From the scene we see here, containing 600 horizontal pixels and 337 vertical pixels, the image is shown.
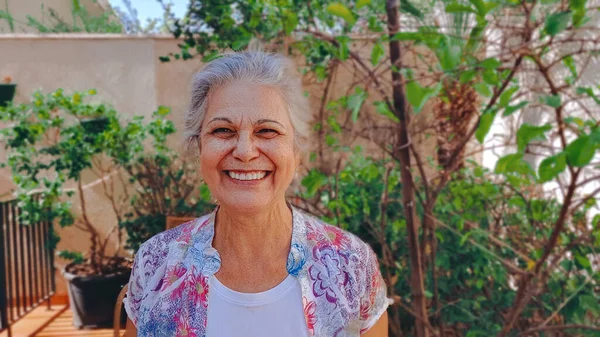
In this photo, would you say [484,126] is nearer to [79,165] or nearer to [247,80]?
[247,80]

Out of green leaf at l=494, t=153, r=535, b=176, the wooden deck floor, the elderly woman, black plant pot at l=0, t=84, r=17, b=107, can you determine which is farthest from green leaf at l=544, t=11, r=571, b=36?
black plant pot at l=0, t=84, r=17, b=107

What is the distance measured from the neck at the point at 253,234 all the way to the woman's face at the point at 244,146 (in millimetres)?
84

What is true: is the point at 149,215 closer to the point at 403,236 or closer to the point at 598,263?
the point at 403,236

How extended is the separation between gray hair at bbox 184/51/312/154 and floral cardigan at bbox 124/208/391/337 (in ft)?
0.78

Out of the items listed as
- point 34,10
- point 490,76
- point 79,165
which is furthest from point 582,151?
point 34,10

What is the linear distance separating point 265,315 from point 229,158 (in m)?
0.37

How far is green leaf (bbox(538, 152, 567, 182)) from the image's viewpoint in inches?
61.1

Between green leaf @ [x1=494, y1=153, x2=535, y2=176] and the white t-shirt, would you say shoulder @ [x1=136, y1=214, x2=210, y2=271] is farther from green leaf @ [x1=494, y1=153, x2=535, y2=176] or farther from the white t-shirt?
green leaf @ [x1=494, y1=153, x2=535, y2=176]

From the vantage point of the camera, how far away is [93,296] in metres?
4.55

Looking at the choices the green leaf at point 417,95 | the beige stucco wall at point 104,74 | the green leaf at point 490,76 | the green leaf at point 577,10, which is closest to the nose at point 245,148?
the green leaf at point 417,95

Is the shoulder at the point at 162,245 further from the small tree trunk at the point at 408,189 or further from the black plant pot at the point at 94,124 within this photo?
the black plant pot at the point at 94,124

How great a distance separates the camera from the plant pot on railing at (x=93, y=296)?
4.51 m

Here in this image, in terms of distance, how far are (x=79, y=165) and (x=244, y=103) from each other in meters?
3.22

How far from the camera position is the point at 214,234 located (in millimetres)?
1487
